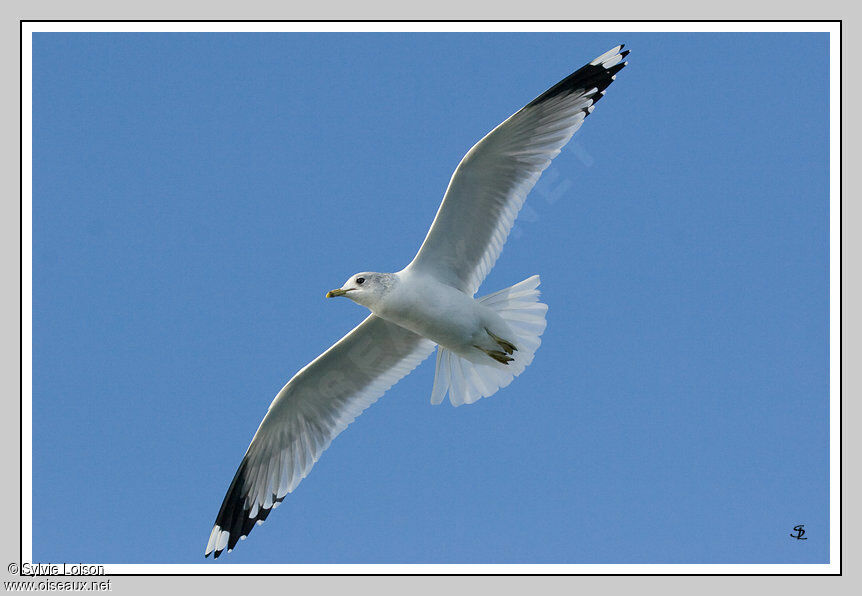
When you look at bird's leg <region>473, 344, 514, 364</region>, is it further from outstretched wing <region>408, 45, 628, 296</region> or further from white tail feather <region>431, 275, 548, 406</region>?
outstretched wing <region>408, 45, 628, 296</region>

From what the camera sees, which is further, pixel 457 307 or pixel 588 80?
pixel 588 80

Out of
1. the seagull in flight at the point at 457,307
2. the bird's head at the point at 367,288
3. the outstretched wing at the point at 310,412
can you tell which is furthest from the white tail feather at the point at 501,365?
the bird's head at the point at 367,288

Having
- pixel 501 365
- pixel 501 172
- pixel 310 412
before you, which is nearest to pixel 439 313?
pixel 501 365

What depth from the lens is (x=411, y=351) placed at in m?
6.03

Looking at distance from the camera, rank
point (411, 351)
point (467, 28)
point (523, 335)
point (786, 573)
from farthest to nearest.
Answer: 1. point (411, 351)
2. point (523, 335)
3. point (467, 28)
4. point (786, 573)

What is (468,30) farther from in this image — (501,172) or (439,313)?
(439,313)

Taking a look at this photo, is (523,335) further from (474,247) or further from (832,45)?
(832,45)

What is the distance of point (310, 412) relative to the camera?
613 centimetres

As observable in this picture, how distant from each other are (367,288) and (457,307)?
19.6 inches

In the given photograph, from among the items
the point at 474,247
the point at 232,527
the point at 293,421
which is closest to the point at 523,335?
the point at 474,247

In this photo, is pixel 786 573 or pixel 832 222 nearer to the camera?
pixel 786 573

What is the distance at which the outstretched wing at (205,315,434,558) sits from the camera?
233 inches

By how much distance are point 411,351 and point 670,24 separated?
2369mm

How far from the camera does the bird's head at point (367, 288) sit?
17.5 ft
